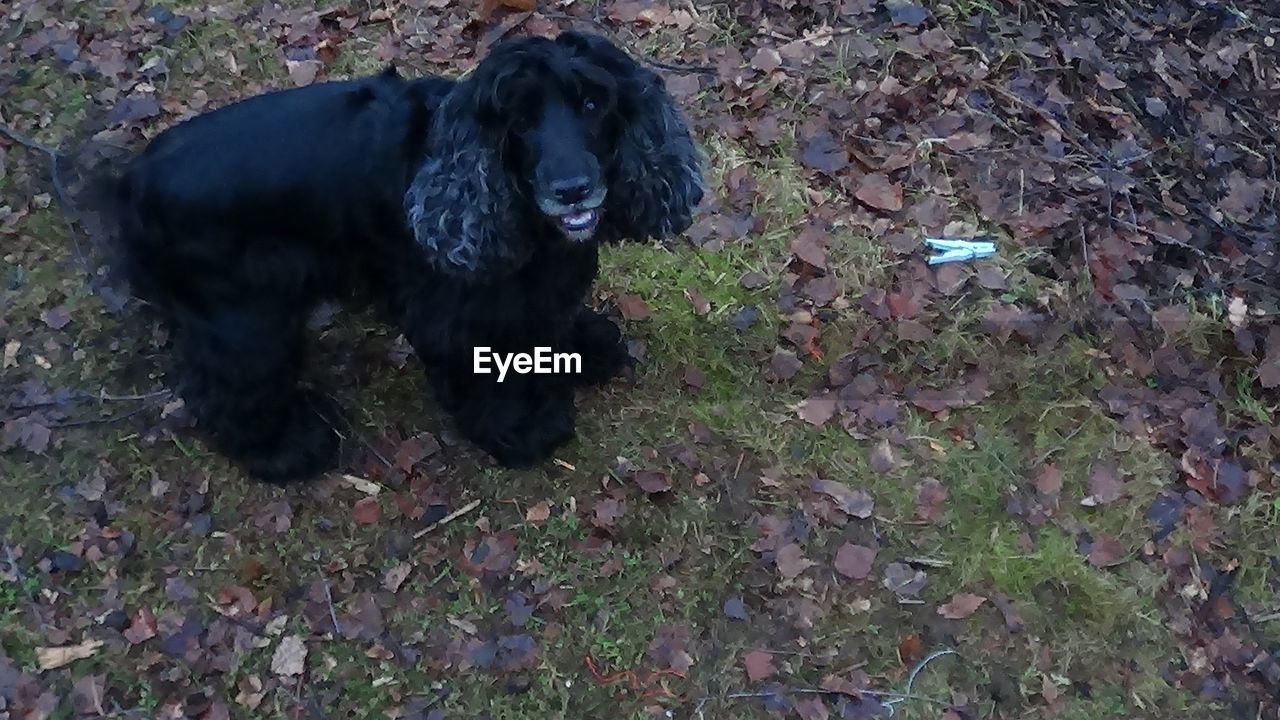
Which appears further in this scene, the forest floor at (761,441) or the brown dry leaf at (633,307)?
the brown dry leaf at (633,307)

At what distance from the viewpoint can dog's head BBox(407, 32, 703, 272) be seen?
296 centimetres

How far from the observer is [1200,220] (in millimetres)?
4961

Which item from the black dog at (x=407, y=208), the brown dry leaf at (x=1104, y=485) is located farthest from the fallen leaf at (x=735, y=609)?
the brown dry leaf at (x=1104, y=485)

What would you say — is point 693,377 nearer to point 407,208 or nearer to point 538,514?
point 538,514

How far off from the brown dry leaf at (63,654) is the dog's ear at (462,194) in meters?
1.99

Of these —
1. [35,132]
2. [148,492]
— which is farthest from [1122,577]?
[35,132]

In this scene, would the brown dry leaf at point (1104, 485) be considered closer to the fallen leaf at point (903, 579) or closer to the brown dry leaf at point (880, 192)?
the fallen leaf at point (903, 579)

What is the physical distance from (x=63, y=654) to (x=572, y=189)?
2552mm

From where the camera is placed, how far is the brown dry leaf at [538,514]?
4090mm

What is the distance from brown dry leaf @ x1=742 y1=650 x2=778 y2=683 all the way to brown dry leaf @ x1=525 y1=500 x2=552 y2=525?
0.95 m

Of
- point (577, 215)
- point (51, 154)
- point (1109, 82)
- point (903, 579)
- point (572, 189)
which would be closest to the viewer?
point (572, 189)

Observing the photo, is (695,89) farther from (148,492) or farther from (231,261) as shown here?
(148,492)

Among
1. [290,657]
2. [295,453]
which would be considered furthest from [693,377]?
[290,657]

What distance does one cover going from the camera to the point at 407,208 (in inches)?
126
